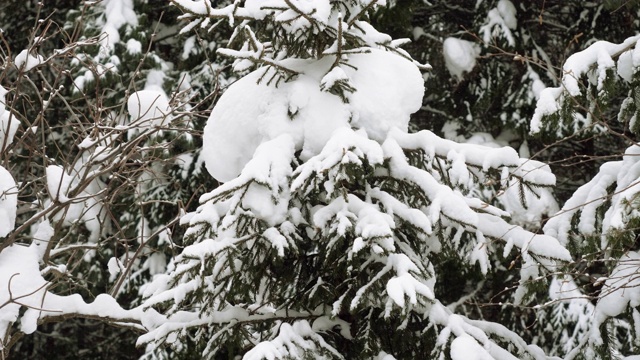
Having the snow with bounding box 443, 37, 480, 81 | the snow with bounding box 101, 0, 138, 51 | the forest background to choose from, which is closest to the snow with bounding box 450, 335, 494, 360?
the forest background

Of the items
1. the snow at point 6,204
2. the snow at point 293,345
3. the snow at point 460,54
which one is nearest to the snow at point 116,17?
the snow at point 460,54

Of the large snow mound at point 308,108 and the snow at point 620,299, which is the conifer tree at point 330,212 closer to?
the large snow mound at point 308,108

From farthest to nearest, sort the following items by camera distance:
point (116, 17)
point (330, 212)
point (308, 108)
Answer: point (116, 17) → point (308, 108) → point (330, 212)

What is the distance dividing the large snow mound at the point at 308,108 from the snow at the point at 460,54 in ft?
16.2

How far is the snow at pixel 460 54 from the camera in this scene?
917cm

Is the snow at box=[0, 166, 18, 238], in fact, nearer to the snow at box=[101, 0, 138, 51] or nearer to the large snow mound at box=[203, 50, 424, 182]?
the large snow mound at box=[203, 50, 424, 182]

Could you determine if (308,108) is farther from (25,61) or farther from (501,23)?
(501,23)

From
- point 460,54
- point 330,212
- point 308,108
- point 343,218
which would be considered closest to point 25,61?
point 308,108

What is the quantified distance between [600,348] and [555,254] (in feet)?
3.76

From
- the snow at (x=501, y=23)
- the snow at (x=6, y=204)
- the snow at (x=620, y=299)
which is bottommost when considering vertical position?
the snow at (x=501, y=23)

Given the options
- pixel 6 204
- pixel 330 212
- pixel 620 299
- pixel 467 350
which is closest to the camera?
pixel 467 350

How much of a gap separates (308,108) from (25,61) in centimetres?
171

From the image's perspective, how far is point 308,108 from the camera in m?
4.12

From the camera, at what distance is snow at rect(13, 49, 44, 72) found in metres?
4.34
